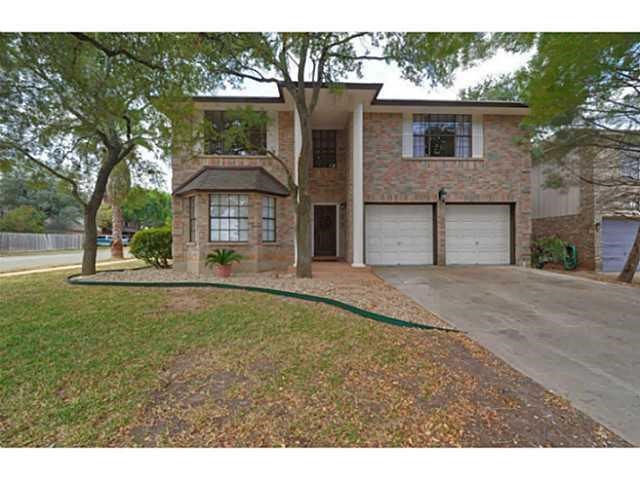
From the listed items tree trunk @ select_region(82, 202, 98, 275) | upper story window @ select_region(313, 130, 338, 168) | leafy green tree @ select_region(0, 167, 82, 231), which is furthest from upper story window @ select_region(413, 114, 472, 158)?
leafy green tree @ select_region(0, 167, 82, 231)

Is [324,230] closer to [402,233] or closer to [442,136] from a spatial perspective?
[402,233]

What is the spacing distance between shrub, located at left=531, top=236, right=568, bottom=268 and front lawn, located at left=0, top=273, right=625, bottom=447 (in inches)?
417

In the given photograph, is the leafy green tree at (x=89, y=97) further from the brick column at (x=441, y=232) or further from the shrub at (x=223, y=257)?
the brick column at (x=441, y=232)

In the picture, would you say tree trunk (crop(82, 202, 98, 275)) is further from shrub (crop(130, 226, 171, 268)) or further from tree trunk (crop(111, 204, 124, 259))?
tree trunk (crop(111, 204, 124, 259))

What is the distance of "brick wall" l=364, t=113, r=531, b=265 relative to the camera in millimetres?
11094

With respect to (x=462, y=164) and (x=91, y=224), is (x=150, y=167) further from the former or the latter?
(x=462, y=164)

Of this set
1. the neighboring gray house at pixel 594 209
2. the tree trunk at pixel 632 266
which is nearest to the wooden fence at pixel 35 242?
the neighboring gray house at pixel 594 209

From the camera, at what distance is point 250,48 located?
271 inches

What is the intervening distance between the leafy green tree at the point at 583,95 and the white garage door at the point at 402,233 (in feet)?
13.6

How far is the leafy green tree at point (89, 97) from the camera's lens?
5793 mm

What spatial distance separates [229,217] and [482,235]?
946cm

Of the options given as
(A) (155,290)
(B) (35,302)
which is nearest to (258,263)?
(A) (155,290)

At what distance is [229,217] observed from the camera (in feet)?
30.9

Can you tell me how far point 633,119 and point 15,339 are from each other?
40.5ft
